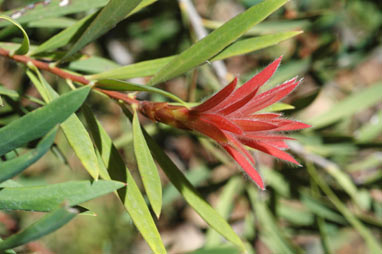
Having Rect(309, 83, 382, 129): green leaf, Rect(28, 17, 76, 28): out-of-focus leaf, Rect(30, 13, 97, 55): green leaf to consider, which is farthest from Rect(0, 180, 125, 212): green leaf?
Rect(309, 83, 382, 129): green leaf

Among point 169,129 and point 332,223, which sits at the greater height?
point 169,129

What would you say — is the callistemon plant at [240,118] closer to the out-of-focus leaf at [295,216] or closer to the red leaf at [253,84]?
the red leaf at [253,84]

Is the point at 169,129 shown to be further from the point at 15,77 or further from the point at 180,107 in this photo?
the point at 15,77

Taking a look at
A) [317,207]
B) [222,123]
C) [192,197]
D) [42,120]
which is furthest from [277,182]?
[42,120]

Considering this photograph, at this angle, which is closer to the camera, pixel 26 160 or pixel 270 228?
pixel 26 160

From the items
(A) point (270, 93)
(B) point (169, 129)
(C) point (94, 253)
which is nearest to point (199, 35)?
(B) point (169, 129)

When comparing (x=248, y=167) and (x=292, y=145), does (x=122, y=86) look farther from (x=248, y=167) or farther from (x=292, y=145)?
(x=292, y=145)
